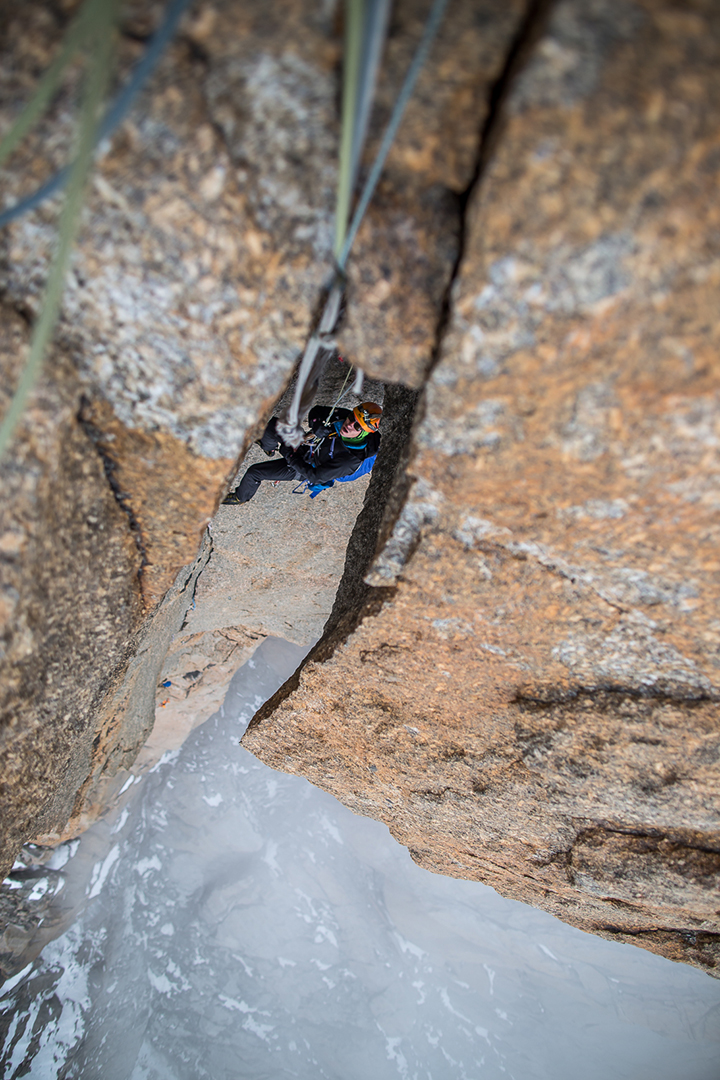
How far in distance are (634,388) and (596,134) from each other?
0.58m

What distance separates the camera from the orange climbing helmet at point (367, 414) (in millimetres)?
2840

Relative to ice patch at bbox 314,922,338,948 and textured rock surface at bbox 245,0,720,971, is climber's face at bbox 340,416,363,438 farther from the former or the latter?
ice patch at bbox 314,922,338,948

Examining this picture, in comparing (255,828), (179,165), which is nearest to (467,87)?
(179,165)

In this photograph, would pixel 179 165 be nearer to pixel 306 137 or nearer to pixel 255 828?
pixel 306 137

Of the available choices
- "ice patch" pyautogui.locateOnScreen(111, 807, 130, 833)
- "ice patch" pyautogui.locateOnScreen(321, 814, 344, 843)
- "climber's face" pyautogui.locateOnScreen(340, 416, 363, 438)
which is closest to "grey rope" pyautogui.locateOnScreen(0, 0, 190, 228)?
"climber's face" pyautogui.locateOnScreen(340, 416, 363, 438)

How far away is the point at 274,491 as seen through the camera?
429 cm

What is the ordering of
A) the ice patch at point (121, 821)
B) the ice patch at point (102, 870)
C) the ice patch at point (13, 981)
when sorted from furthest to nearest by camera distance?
the ice patch at point (121, 821) < the ice patch at point (102, 870) < the ice patch at point (13, 981)

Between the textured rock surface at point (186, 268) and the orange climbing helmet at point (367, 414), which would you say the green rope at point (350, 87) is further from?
the orange climbing helmet at point (367, 414)

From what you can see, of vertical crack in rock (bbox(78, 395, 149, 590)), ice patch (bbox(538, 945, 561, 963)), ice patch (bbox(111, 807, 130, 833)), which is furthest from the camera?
ice patch (bbox(538, 945, 561, 963))

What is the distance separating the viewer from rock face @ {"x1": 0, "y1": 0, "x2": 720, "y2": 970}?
3.86 feet

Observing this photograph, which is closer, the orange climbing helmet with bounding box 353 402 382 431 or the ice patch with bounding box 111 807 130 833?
the orange climbing helmet with bounding box 353 402 382 431

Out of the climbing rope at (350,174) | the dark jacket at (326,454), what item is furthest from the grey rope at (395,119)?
the dark jacket at (326,454)

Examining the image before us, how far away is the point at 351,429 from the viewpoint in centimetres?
289

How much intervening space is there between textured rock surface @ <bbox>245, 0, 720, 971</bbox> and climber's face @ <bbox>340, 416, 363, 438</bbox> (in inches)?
Result: 30.1
